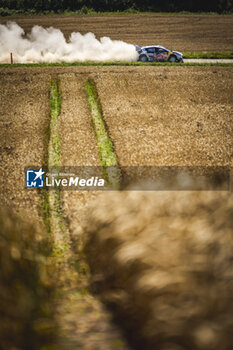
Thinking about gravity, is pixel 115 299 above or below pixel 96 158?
below

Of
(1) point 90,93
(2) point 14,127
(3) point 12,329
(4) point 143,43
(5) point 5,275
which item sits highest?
(4) point 143,43

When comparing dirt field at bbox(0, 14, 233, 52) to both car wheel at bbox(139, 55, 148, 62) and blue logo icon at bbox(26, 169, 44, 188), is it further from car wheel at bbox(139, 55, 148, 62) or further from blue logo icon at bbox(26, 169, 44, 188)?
blue logo icon at bbox(26, 169, 44, 188)

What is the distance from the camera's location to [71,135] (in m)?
11.1

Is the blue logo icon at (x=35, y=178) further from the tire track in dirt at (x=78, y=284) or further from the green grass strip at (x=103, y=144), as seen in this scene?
the green grass strip at (x=103, y=144)

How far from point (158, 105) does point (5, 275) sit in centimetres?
1240

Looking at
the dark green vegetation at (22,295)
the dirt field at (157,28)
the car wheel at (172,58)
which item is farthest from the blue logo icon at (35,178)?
the dirt field at (157,28)

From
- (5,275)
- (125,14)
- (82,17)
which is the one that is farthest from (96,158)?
(125,14)

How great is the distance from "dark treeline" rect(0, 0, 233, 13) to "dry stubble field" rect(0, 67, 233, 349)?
22080mm

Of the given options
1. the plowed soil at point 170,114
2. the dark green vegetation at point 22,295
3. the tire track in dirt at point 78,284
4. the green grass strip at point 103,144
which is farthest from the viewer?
the plowed soil at point 170,114

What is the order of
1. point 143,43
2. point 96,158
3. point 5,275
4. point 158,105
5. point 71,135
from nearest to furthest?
1. point 5,275
2. point 96,158
3. point 71,135
4. point 158,105
5. point 143,43

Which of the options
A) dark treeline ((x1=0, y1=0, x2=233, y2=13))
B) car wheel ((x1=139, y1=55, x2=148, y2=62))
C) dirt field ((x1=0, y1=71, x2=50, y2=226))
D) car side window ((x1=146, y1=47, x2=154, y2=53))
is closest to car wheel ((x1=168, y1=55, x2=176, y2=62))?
car side window ((x1=146, y1=47, x2=154, y2=53))

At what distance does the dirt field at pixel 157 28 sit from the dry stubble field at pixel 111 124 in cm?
1016

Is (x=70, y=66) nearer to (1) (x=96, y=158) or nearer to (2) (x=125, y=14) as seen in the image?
(1) (x=96, y=158)

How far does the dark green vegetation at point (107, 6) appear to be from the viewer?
3453 centimetres
